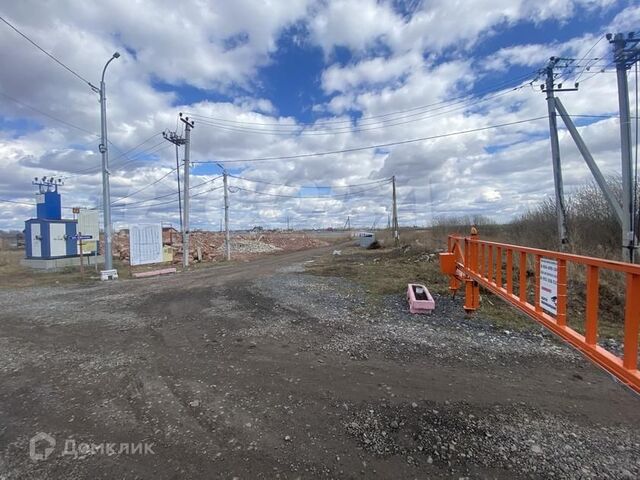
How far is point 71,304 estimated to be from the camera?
9594mm

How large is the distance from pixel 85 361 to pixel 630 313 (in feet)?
21.7

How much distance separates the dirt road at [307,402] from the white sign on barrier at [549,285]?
1138 mm

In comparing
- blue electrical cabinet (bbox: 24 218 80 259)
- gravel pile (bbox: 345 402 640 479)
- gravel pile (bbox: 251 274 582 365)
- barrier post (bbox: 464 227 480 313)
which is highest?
blue electrical cabinet (bbox: 24 218 80 259)

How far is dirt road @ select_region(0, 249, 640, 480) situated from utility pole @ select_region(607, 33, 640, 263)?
30.7 ft

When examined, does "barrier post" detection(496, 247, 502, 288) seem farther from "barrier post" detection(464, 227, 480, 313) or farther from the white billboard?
the white billboard

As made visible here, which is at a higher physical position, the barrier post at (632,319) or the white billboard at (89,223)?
the white billboard at (89,223)

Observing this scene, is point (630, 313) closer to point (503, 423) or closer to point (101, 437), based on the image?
point (503, 423)

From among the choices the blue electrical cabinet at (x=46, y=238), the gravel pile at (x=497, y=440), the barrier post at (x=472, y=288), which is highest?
the blue electrical cabinet at (x=46, y=238)

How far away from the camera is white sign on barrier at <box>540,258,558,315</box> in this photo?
373 cm

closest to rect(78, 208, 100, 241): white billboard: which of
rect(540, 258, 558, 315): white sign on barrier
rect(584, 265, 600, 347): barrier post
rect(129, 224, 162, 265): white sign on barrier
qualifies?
rect(129, 224, 162, 265): white sign on barrier

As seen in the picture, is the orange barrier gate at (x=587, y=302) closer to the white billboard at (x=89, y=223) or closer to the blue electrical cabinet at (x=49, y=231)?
the blue electrical cabinet at (x=49, y=231)

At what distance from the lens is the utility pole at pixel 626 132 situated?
1211 cm

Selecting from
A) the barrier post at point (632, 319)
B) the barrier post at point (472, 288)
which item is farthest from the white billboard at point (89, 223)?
the barrier post at point (632, 319)

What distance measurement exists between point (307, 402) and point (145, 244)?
2028cm
